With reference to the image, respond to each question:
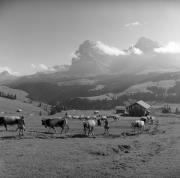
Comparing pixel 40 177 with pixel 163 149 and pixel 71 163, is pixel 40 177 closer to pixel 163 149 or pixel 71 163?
pixel 71 163

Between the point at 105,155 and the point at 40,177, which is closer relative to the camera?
the point at 40,177

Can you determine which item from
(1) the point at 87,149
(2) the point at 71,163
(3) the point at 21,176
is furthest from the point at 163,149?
(3) the point at 21,176

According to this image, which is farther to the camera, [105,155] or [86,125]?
[86,125]

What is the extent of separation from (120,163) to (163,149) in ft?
38.3

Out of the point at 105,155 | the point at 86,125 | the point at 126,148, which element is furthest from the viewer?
the point at 86,125

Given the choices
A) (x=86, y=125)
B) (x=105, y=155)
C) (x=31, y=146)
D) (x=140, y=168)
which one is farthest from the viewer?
(x=86, y=125)

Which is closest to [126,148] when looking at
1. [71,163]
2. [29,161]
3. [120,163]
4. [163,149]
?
[163,149]

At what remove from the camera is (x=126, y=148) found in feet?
126

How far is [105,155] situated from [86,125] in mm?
19699

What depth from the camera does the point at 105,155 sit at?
33375 mm

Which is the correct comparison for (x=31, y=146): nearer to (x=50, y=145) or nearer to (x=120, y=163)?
(x=50, y=145)

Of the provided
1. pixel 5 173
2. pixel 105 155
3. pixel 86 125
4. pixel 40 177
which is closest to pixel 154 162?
pixel 105 155

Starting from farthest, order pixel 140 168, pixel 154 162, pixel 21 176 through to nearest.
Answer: pixel 154 162 → pixel 140 168 → pixel 21 176

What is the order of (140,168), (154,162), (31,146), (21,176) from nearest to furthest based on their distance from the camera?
1. (21,176)
2. (140,168)
3. (154,162)
4. (31,146)
